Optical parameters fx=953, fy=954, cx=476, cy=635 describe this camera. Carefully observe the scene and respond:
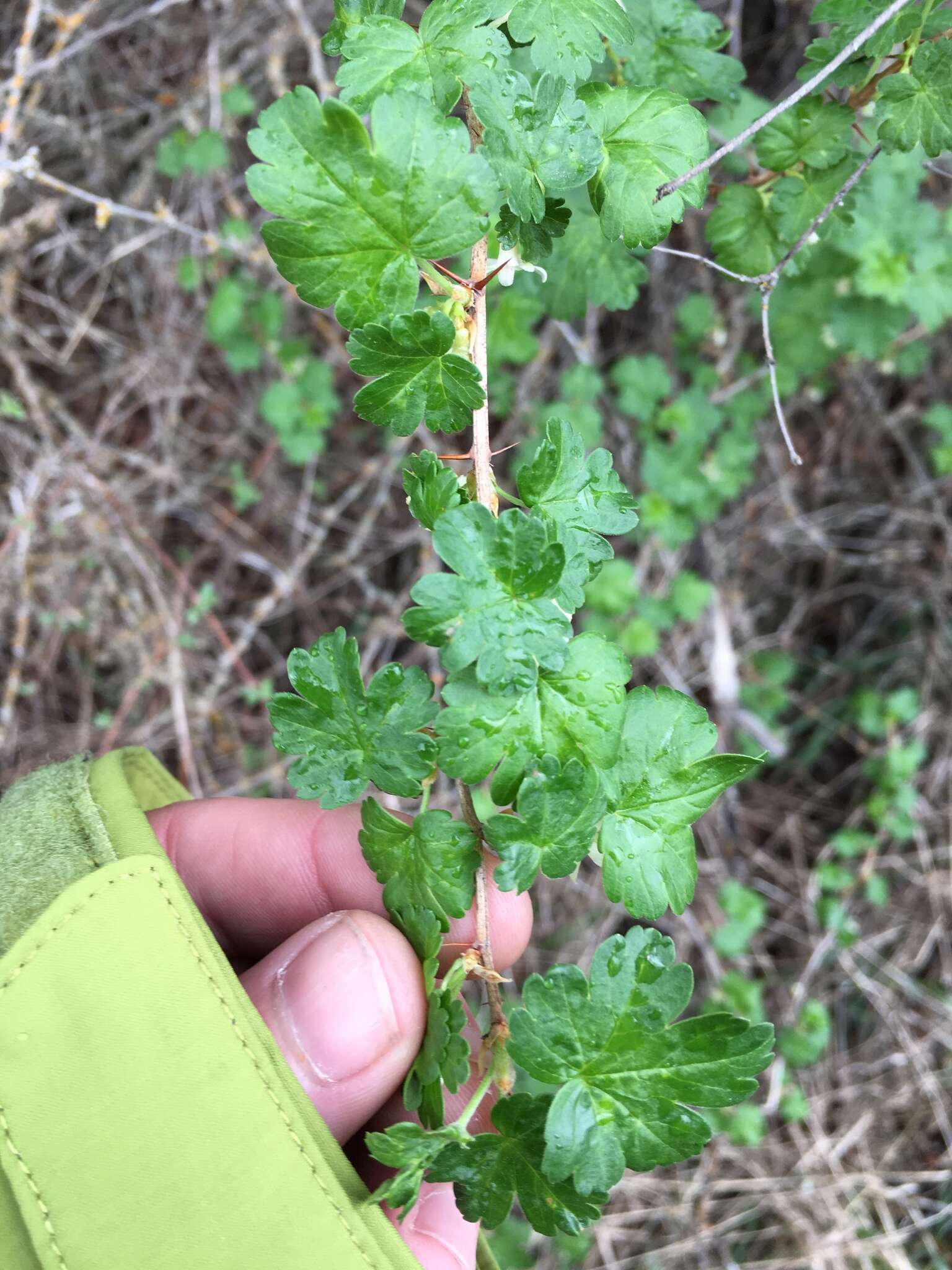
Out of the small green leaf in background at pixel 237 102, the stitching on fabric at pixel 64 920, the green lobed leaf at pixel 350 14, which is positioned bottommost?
the stitching on fabric at pixel 64 920

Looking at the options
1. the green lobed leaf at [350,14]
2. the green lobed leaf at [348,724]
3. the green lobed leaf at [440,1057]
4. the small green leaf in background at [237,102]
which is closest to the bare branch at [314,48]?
the small green leaf in background at [237,102]

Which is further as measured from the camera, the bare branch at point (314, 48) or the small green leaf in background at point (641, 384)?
the small green leaf in background at point (641, 384)

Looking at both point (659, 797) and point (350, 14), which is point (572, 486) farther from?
point (350, 14)

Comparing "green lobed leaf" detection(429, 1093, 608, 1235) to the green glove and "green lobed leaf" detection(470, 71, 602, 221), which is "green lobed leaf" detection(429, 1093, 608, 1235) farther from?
"green lobed leaf" detection(470, 71, 602, 221)

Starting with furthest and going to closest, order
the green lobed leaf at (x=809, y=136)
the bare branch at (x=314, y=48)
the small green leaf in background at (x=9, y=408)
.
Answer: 1. the small green leaf in background at (x=9, y=408)
2. the bare branch at (x=314, y=48)
3. the green lobed leaf at (x=809, y=136)

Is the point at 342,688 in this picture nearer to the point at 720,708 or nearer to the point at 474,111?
the point at 474,111

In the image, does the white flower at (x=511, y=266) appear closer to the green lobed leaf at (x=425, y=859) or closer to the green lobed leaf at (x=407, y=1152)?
the green lobed leaf at (x=425, y=859)
